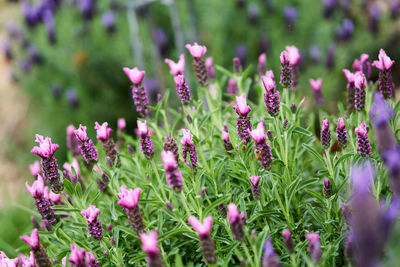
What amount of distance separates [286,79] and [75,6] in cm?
405

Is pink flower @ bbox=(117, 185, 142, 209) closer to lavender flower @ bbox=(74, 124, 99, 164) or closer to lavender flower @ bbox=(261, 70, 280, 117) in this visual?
lavender flower @ bbox=(74, 124, 99, 164)

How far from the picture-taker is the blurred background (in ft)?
13.8

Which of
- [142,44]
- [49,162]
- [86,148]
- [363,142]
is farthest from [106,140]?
[142,44]

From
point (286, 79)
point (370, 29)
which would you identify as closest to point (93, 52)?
point (370, 29)

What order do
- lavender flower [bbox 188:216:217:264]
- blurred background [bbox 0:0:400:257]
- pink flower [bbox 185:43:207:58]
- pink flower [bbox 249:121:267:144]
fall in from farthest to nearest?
blurred background [bbox 0:0:400:257] → pink flower [bbox 185:43:207:58] → pink flower [bbox 249:121:267:144] → lavender flower [bbox 188:216:217:264]

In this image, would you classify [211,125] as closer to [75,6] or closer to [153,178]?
[153,178]

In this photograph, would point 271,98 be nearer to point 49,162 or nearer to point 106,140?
point 106,140

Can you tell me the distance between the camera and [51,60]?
15.4 feet

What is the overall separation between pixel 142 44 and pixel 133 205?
3.61 m

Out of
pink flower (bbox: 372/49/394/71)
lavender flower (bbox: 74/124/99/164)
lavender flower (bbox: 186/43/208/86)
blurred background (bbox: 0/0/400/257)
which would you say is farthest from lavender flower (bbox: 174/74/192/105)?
blurred background (bbox: 0/0/400/257)

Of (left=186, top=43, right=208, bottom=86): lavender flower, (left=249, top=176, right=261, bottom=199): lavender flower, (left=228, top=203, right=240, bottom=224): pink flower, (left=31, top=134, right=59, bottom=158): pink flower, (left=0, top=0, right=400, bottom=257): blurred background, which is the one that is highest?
(left=0, top=0, right=400, bottom=257): blurred background

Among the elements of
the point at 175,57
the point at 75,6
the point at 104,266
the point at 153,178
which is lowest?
the point at 104,266

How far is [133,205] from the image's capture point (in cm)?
130

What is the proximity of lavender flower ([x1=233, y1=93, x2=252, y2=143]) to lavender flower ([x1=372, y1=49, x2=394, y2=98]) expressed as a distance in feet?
1.74
